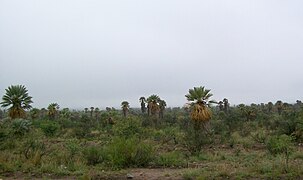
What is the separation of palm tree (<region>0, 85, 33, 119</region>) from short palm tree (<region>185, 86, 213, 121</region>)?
62.1 feet

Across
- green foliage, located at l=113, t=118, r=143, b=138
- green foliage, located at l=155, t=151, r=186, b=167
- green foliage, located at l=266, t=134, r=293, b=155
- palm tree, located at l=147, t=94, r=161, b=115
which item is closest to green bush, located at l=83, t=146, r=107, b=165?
green foliage, located at l=155, t=151, r=186, b=167

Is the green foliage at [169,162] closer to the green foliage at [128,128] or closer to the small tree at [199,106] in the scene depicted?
the green foliage at [128,128]

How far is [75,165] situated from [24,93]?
2961cm

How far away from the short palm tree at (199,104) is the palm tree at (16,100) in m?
18.9

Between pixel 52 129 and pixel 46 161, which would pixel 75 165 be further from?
pixel 52 129

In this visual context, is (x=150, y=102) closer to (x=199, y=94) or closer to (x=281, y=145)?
(x=199, y=94)

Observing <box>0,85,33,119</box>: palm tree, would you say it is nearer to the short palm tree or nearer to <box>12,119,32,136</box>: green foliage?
<box>12,119,32,136</box>: green foliage

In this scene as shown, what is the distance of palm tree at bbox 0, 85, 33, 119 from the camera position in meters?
43.1

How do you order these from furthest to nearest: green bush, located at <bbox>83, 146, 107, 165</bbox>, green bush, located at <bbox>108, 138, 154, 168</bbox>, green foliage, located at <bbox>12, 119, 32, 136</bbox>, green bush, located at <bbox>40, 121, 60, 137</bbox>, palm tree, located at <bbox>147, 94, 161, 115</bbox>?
palm tree, located at <bbox>147, 94, 161, 115</bbox> < green bush, located at <bbox>40, 121, 60, 137</bbox> < green foliage, located at <bbox>12, 119, 32, 136</bbox> < green bush, located at <bbox>83, 146, 107, 165</bbox> < green bush, located at <bbox>108, 138, 154, 168</bbox>

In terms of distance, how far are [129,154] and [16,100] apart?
2976 centimetres

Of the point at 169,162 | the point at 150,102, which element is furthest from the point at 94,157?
the point at 150,102

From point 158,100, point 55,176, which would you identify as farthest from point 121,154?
point 158,100

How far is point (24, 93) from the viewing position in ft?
143

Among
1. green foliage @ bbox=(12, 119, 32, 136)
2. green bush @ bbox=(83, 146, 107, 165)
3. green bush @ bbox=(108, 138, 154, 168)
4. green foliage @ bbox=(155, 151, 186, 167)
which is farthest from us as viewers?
green foliage @ bbox=(12, 119, 32, 136)
